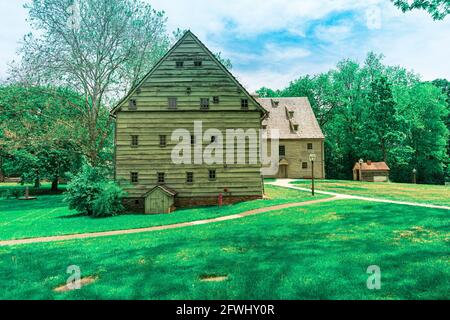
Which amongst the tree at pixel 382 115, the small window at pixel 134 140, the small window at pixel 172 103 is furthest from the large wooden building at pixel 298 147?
the small window at pixel 134 140

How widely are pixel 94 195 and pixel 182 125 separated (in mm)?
8639

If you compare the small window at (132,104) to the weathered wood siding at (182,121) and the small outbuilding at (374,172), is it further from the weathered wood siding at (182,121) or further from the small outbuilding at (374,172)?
the small outbuilding at (374,172)

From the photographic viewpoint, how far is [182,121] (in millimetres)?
24875

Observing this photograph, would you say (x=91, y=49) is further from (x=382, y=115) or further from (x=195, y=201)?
(x=382, y=115)

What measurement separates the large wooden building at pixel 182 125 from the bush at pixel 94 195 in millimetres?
1224

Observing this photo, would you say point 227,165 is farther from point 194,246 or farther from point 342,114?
point 342,114

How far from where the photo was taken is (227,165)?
24938 millimetres

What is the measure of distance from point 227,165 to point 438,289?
19.1 metres

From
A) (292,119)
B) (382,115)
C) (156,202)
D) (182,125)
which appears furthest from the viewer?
(292,119)

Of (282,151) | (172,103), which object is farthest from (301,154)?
(172,103)

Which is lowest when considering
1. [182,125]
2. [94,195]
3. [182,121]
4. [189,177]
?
[94,195]

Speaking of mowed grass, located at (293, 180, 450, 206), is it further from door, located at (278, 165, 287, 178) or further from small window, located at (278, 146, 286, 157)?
small window, located at (278, 146, 286, 157)

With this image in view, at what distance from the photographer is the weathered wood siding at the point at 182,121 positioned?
24.8 metres

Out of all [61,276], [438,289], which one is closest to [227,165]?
[61,276]
